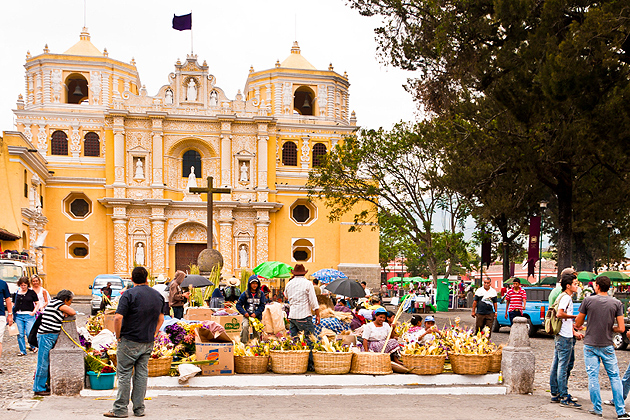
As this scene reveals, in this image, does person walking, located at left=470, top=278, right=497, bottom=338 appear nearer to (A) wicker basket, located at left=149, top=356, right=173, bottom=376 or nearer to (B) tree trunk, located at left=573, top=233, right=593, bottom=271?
(A) wicker basket, located at left=149, top=356, right=173, bottom=376

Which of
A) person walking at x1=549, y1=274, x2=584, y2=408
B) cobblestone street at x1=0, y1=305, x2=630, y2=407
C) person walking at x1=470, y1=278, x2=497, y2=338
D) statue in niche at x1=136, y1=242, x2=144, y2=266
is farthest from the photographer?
statue in niche at x1=136, y1=242, x2=144, y2=266

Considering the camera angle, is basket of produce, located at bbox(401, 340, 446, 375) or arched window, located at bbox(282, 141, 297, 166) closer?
basket of produce, located at bbox(401, 340, 446, 375)

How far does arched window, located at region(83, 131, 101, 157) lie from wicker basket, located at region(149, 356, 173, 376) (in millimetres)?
34322

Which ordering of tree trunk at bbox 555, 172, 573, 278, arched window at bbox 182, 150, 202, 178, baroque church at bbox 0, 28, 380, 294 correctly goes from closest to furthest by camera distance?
tree trunk at bbox 555, 172, 573, 278 < baroque church at bbox 0, 28, 380, 294 < arched window at bbox 182, 150, 202, 178

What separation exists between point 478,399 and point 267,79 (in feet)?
120

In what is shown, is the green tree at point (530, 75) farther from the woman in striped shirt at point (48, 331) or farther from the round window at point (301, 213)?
the round window at point (301, 213)

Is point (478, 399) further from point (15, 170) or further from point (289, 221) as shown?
point (289, 221)

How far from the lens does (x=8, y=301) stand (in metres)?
11.0

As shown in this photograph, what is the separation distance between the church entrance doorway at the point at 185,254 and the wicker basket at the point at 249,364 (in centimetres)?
3234

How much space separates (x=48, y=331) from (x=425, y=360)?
515 cm

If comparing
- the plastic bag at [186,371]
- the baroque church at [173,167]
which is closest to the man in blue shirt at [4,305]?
the plastic bag at [186,371]

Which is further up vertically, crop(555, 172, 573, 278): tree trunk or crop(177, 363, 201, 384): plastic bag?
crop(555, 172, 573, 278): tree trunk

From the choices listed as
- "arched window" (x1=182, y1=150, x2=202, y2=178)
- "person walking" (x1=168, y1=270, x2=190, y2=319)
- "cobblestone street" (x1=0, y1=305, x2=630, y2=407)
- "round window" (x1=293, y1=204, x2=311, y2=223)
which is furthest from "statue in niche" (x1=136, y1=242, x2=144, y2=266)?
"person walking" (x1=168, y1=270, x2=190, y2=319)

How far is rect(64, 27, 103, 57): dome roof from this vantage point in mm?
42938
